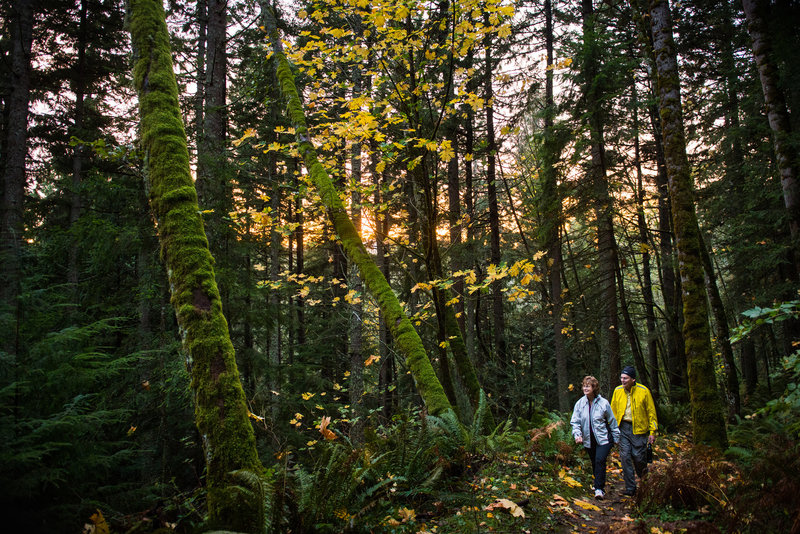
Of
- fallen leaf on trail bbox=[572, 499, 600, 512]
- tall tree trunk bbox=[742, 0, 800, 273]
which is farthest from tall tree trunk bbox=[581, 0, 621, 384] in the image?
fallen leaf on trail bbox=[572, 499, 600, 512]

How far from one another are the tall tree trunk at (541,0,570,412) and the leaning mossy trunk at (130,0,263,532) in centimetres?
1024

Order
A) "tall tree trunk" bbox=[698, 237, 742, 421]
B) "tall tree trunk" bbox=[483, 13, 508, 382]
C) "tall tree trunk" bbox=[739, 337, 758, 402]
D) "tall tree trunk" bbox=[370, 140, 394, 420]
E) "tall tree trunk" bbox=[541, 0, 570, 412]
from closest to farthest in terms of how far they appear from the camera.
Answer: "tall tree trunk" bbox=[698, 237, 742, 421] → "tall tree trunk" bbox=[370, 140, 394, 420] → "tall tree trunk" bbox=[541, 0, 570, 412] → "tall tree trunk" bbox=[483, 13, 508, 382] → "tall tree trunk" bbox=[739, 337, 758, 402]

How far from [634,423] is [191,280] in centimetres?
630

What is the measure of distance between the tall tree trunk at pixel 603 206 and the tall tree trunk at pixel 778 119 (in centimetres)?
343

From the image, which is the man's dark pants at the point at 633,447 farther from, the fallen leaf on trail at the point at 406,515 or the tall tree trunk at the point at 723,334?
the fallen leaf on trail at the point at 406,515

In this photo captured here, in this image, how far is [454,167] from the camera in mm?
13453

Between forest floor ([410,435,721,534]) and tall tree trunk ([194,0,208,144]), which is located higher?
tall tree trunk ([194,0,208,144])

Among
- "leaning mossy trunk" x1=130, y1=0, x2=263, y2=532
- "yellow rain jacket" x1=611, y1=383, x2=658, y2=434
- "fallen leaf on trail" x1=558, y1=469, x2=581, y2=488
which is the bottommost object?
"fallen leaf on trail" x1=558, y1=469, x2=581, y2=488

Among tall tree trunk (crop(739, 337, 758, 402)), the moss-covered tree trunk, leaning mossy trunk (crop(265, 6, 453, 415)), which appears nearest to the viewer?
the moss-covered tree trunk

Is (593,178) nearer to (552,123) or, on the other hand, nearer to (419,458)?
(552,123)

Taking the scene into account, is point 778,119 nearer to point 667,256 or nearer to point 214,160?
point 667,256

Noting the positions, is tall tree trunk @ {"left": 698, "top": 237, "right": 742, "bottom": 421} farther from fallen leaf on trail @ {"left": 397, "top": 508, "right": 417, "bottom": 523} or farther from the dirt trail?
fallen leaf on trail @ {"left": 397, "top": 508, "right": 417, "bottom": 523}

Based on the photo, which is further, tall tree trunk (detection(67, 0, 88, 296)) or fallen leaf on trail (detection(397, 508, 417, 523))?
tall tree trunk (detection(67, 0, 88, 296))

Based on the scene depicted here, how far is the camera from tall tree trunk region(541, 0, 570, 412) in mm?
11891
